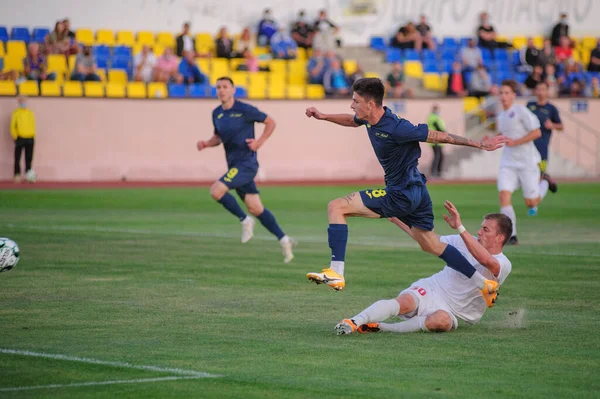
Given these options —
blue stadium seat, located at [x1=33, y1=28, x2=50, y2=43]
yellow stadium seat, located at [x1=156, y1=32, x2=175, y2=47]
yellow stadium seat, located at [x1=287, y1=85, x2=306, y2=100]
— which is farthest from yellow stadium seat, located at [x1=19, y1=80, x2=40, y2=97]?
Result: yellow stadium seat, located at [x1=287, y1=85, x2=306, y2=100]

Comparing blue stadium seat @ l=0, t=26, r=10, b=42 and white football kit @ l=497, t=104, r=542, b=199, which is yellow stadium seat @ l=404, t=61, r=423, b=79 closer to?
blue stadium seat @ l=0, t=26, r=10, b=42

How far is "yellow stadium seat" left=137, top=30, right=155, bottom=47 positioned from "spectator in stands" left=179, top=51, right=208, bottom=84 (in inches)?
77.4

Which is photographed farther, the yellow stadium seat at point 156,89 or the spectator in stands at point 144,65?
the yellow stadium seat at point 156,89

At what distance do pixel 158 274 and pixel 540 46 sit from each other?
32.0m

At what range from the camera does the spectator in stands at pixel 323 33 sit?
37719 millimetres

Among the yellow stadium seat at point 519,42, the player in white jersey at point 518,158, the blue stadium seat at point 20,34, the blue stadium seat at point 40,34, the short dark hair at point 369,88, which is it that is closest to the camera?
the short dark hair at point 369,88

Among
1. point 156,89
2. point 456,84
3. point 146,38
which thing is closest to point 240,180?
point 156,89

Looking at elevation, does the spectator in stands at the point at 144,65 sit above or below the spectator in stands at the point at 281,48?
below

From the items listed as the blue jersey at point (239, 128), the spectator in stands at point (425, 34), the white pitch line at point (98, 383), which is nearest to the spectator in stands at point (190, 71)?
the spectator in stands at point (425, 34)

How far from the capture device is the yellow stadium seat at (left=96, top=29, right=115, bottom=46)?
3541 centimetres

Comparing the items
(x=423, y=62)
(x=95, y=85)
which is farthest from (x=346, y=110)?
(x=95, y=85)

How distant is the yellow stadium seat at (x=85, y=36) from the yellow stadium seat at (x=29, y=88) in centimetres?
290

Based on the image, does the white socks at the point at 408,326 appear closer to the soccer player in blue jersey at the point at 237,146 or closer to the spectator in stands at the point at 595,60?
the soccer player in blue jersey at the point at 237,146

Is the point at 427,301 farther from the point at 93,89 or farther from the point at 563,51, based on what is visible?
the point at 563,51
